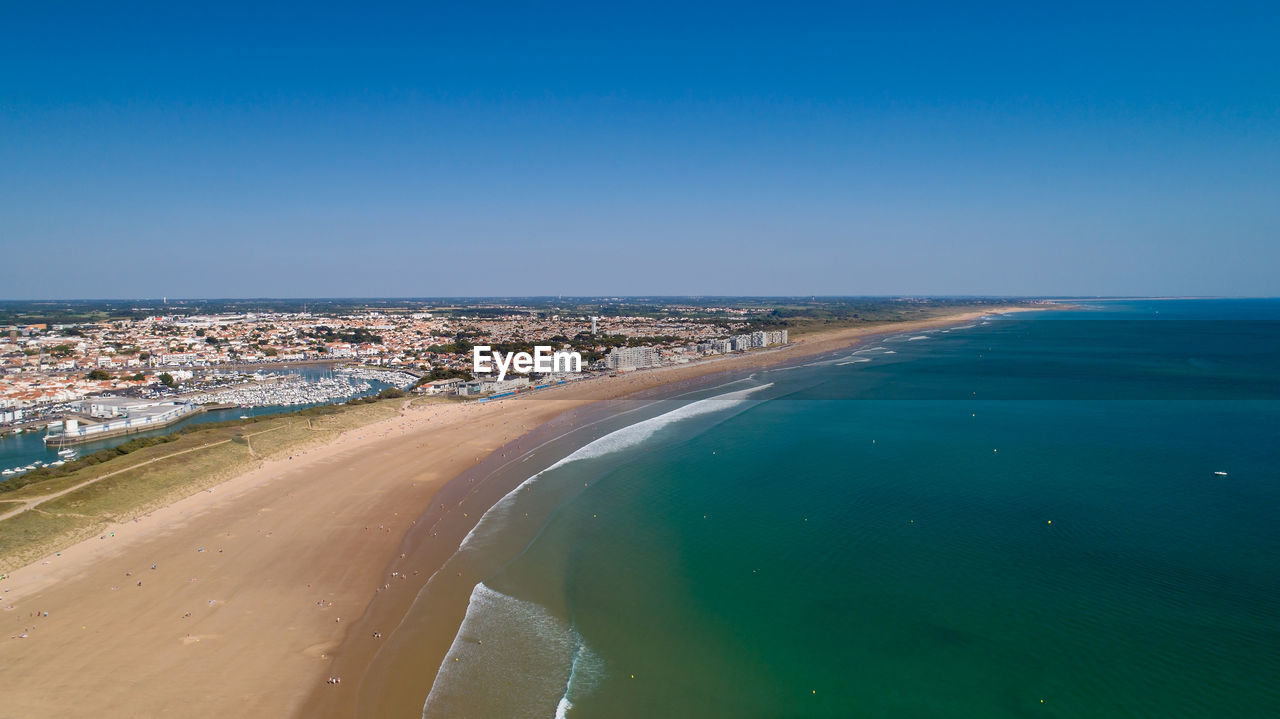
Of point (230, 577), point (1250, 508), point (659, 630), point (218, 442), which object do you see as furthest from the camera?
point (218, 442)

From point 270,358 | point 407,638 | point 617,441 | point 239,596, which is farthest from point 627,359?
point 407,638

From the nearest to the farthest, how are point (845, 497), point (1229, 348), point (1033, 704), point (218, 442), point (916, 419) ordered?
1. point (1033, 704)
2. point (845, 497)
3. point (218, 442)
4. point (916, 419)
5. point (1229, 348)

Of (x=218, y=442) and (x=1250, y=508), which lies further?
(x=218, y=442)

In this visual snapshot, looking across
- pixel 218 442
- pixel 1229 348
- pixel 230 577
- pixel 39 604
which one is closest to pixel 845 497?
pixel 230 577

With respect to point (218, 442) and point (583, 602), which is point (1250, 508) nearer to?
point (583, 602)

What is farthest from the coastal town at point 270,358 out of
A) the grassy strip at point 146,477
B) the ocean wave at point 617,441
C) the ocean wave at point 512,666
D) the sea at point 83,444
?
the ocean wave at point 512,666

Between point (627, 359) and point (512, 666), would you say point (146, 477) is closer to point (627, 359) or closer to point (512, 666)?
point (512, 666)

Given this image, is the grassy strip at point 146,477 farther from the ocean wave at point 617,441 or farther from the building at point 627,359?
the building at point 627,359
